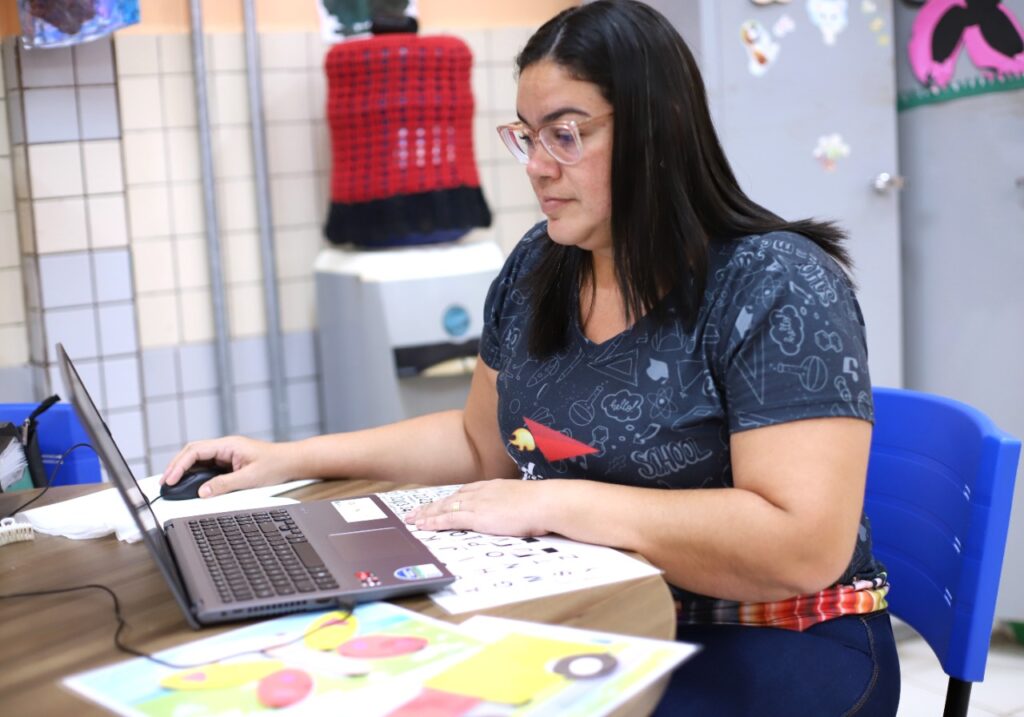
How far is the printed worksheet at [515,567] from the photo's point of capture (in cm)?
114

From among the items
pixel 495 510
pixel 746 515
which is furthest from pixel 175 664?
pixel 746 515

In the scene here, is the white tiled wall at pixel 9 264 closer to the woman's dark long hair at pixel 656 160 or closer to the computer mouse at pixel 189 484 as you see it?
the computer mouse at pixel 189 484

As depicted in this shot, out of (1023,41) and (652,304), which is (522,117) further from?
(1023,41)

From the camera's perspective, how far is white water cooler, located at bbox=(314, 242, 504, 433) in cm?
310

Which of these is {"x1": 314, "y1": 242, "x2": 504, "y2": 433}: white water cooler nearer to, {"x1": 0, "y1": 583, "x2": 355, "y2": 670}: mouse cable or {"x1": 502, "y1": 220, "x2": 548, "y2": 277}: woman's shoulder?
{"x1": 502, "y1": 220, "x2": 548, "y2": 277}: woman's shoulder

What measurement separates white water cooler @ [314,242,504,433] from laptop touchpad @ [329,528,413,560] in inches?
70.5

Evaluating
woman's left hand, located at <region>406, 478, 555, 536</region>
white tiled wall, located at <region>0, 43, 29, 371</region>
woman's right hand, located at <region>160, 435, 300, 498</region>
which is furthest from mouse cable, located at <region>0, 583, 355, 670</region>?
white tiled wall, located at <region>0, 43, 29, 371</region>

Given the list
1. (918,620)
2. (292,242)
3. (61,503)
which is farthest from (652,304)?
(292,242)

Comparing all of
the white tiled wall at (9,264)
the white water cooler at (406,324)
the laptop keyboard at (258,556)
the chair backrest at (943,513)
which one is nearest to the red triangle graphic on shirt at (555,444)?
the laptop keyboard at (258,556)

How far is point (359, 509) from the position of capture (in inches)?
56.7

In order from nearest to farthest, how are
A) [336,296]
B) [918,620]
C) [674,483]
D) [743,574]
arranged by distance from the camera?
[743,574] < [674,483] < [918,620] < [336,296]

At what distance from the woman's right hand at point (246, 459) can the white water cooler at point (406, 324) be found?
1435 millimetres

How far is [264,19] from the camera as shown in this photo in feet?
10.9

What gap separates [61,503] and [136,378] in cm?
175
